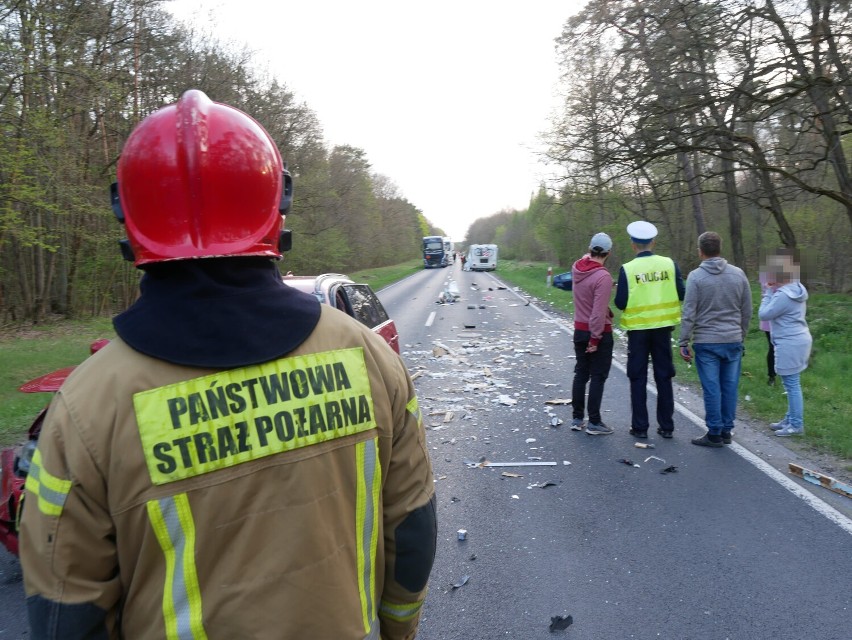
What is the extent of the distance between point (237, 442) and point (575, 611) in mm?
2883

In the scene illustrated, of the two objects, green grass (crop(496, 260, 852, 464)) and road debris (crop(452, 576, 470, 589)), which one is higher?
road debris (crop(452, 576, 470, 589))

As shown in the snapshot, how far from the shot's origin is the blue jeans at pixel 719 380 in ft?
20.5

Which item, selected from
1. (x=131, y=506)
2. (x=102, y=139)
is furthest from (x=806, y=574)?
(x=102, y=139)

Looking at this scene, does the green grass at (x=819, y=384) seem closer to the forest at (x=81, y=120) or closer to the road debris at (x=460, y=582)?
the road debris at (x=460, y=582)

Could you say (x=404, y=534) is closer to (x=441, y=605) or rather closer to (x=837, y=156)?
(x=441, y=605)

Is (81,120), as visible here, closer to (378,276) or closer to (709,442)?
(709,442)

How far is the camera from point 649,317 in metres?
6.49

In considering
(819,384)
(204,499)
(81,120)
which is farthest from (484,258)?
(204,499)

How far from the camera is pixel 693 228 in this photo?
27094 mm

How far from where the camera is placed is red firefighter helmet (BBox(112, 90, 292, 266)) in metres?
1.32

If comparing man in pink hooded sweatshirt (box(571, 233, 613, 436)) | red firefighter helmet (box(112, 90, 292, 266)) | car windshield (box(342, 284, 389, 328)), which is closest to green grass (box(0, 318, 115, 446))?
car windshield (box(342, 284, 389, 328))

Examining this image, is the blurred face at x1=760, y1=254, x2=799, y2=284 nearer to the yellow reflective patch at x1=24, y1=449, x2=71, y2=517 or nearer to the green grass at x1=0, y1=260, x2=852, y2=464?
the green grass at x1=0, y1=260, x2=852, y2=464

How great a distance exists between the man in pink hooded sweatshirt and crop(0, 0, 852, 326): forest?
2438 millimetres

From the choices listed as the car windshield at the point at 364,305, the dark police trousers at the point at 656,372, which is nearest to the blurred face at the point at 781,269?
the dark police trousers at the point at 656,372
